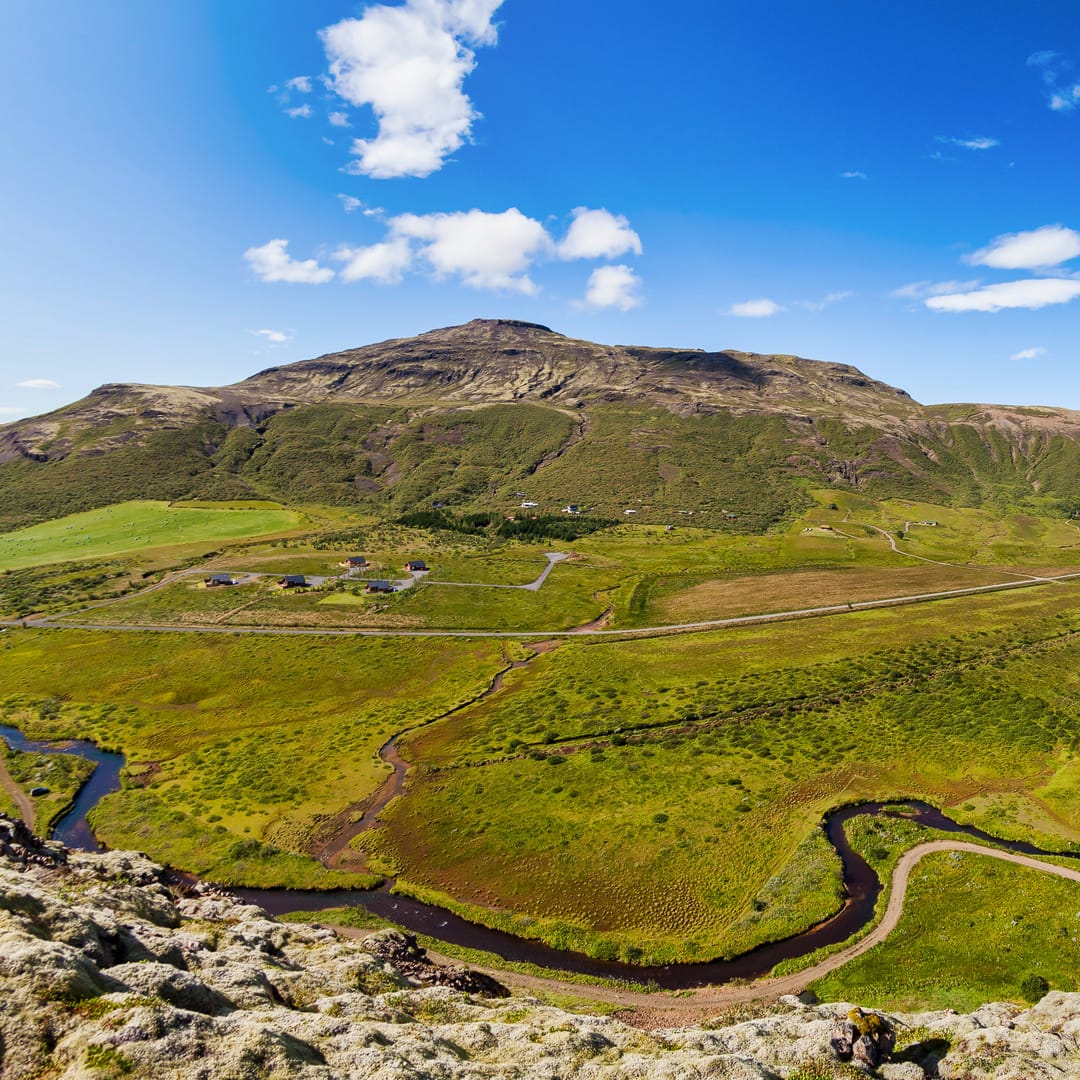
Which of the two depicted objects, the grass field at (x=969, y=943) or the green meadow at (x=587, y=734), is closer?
the grass field at (x=969, y=943)

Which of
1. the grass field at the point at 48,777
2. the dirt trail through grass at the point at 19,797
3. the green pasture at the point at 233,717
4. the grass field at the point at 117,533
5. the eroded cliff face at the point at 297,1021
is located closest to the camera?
the eroded cliff face at the point at 297,1021

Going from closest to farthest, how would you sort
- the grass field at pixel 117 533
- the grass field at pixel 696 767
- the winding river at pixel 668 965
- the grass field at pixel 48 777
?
the winding river at pixel 668 965 < the grass field at pixel 696 767 < the grass field at pixel 48 777 < the grass field at pixel 117 533

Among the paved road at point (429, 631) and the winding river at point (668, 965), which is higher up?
the paved road at point (429, 631)

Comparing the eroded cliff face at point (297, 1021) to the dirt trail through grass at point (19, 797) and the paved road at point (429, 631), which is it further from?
the paved road at point (429, 631)

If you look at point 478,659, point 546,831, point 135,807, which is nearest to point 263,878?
point 135,807

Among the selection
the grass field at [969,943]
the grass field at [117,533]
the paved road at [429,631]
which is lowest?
the grass field at [969,943]

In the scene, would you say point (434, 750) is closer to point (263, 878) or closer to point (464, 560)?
point (263, 878)

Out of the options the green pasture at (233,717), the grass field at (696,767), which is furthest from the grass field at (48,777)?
the grass field at (696,767)

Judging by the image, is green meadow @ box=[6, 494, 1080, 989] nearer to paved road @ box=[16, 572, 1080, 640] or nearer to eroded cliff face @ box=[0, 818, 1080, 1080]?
paved road @ box=[16, 572, 1080, 640]
